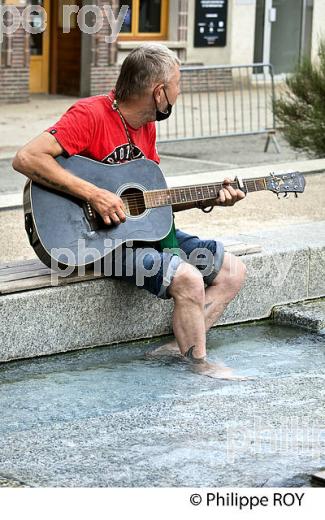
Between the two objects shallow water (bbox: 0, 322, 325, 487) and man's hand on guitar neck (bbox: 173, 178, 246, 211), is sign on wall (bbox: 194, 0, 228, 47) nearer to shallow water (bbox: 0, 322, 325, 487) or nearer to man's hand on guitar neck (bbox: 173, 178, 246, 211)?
shallow water (bbox: 0, 322, 325, 487)

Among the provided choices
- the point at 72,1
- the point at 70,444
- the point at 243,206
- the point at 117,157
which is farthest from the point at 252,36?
the point at 70,444

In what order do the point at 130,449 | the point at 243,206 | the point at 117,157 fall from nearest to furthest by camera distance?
the point at 130,449 → the point at 117,157 → the point at 243,206

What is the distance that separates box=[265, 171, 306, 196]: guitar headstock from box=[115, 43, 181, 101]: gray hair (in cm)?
74

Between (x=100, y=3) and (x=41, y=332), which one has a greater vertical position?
(x=100, y=3)

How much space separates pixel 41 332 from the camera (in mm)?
5477

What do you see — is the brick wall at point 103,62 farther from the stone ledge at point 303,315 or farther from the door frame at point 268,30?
the stone ledge at point 303,315

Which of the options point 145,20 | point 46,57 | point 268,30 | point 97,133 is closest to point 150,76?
point 97,133

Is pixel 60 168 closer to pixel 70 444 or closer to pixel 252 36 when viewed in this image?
pixel 70 444

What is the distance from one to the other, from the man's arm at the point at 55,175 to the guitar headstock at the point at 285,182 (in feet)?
2.86

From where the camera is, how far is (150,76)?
18.1 feet

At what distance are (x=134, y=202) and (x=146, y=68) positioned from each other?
0.58 metres

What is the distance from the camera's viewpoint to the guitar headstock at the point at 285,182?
590 cm

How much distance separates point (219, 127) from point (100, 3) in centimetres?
357

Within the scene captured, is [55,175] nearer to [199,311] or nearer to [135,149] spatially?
[135,149]
